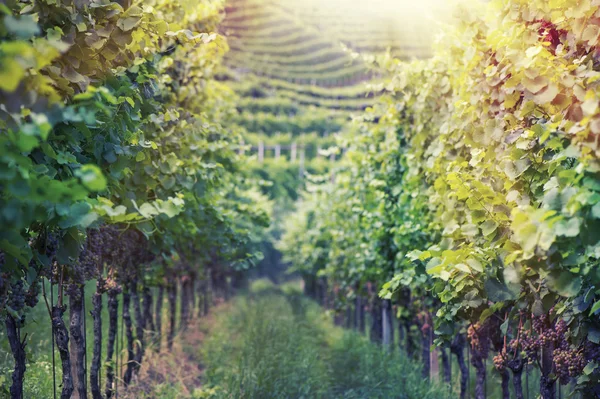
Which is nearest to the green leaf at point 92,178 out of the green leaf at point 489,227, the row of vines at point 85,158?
the row of vines at point 85,158

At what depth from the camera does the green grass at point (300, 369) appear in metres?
6.87

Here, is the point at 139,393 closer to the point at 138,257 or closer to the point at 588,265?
the point at 138,257

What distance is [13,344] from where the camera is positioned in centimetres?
381

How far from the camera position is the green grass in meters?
6.87

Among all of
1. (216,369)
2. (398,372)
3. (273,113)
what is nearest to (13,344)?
(216,369)

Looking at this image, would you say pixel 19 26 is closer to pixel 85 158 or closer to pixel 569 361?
pixel 85 158

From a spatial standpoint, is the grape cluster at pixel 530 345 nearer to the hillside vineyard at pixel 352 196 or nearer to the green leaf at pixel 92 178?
the hillside vineyard at pixel 352 196

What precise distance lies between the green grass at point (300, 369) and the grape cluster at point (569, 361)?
3.00 meters

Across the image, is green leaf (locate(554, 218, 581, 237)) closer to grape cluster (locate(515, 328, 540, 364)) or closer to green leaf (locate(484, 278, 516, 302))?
green leaf (locate(484, 278, 516, 302))

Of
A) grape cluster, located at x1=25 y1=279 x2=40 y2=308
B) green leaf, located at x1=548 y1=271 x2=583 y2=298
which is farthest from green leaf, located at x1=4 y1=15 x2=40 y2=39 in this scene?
green leaf, located at x1=548 y1=271 x2=583 y2=298

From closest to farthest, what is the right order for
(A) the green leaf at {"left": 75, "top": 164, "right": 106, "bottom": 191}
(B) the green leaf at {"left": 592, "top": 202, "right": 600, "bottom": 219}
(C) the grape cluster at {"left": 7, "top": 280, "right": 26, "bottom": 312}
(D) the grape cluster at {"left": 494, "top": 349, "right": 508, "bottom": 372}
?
1. (A) the green leaf at {"left": 75, "top": 164, "right": 106, "bottom": 191}
2. (B) the green leaf at {"left": 592, "top": 202, "right": 600, "bottom": 219}
3. (C) the grape cluster at {"left": 7, "top": 280, "right": 26, "bottom": 312}
4. (D) the grape cluster at {"left": 494, "top": 349, "right": 508, "bottom": 372}

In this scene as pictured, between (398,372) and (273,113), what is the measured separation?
4124 cm

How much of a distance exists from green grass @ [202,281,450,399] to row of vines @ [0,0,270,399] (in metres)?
1.33

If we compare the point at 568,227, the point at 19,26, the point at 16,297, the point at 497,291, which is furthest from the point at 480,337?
the point at 19,26
